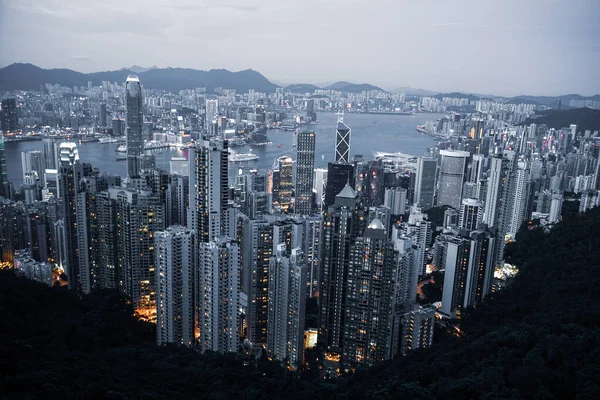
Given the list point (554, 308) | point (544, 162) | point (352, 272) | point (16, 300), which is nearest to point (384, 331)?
point (352, 272)

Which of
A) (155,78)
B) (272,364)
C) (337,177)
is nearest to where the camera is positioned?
(272,364)

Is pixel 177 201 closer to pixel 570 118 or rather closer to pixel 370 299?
pixel 370 299

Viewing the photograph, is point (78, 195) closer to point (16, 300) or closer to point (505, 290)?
point (16, 300)

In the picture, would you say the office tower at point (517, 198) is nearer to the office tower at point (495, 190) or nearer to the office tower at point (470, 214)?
the office tower at point (495, 190)

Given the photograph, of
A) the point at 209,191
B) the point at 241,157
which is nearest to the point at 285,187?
the point at 241,157

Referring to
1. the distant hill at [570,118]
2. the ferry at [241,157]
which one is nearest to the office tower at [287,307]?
the ferry at [241,157]

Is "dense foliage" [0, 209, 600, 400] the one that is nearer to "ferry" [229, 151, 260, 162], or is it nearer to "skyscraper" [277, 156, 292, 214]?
"skyscraper" [277, 156, 292, 214]
